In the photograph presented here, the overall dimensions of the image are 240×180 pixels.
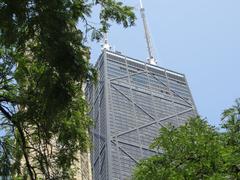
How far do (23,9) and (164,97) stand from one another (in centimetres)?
10518

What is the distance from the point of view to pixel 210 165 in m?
16.0

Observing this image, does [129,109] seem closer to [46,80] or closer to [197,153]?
[197,153]

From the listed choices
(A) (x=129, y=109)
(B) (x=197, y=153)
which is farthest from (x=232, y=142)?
(A) (x=129, y=109)

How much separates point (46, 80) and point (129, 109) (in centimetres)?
9443

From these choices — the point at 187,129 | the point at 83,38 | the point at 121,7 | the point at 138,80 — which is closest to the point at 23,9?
the point at 83,38

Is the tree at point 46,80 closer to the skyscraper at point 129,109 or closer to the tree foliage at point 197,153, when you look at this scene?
the tree foliage at point 197,153

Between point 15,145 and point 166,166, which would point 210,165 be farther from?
point 15,145

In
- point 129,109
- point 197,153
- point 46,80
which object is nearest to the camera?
A: point 46,80

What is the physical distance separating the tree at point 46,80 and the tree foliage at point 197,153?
463 cm

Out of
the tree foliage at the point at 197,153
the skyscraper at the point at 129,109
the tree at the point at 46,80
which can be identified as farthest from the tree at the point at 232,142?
the skyscraper at the point at 129,109

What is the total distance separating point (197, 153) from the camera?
16.7 m

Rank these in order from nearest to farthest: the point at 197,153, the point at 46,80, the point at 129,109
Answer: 1. the point at 46,80
2. the point at 197,153
3. the point at 129,109

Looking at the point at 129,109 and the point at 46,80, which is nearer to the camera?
the point at 46,80

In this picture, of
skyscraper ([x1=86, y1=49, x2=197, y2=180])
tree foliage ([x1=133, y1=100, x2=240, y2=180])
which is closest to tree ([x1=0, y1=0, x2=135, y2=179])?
tree foliage ([x1=133, y1=100, x2=240, y2=180])
